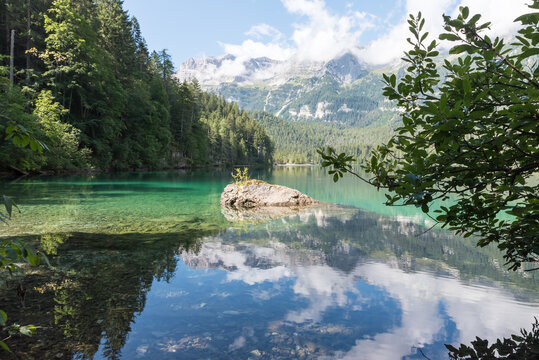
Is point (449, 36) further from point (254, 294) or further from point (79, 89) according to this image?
point (79, 89)

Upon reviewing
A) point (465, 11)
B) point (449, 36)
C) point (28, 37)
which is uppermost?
point (28, 37)

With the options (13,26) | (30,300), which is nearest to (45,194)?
(30,300)

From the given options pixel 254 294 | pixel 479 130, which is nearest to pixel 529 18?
pixel 479 130

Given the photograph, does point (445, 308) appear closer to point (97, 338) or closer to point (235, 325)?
point (235, 325)

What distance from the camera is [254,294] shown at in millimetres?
5789

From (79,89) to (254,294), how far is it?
39184mm

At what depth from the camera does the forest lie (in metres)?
28.3

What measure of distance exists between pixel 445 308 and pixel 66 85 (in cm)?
4104

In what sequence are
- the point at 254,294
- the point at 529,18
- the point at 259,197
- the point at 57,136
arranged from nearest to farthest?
the point at 529,18 < the point at 254,294 < the point at 259,197 < the point at 57,136

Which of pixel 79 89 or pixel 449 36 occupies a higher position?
pixel 79 89

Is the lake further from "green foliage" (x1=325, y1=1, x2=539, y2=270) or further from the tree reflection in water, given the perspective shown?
"green foliage" (x1=325, y1=1, x2=539, y2=270)

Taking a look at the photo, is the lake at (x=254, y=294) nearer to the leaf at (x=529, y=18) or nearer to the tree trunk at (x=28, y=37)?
the leaf at (x=529, y=18)

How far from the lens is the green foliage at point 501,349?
3.65 metres

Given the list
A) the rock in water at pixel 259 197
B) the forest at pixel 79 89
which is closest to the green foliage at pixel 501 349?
the rock in water at pixel 259 197
